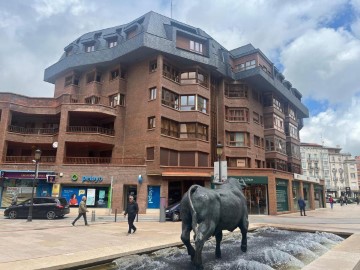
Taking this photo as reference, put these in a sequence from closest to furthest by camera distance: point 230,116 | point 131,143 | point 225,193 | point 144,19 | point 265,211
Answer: point 225,193 < point 265,211 < point 131,143 < point 144,19 < point 230,116

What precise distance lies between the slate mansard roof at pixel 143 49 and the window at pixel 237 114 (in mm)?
4353

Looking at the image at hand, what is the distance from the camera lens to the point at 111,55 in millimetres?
36688

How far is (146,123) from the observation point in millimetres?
33656

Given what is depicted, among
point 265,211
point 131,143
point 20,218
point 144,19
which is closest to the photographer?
point 20,218

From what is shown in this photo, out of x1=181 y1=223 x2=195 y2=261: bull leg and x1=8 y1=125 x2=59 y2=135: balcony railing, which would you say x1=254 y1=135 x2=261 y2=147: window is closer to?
x1=8 y1=125 x2=59 y2=135: balcony railing

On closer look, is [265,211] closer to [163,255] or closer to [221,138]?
[221,138]

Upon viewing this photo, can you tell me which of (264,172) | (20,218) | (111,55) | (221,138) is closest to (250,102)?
(221,138)

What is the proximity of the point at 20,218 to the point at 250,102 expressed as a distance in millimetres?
30769

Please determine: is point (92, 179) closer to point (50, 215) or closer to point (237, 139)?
point (50, 215)

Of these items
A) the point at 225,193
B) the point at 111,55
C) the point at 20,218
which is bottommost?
the point at 20,218

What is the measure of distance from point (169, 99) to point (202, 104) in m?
4.52

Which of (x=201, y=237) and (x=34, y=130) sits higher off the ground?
(x=34, y=130)

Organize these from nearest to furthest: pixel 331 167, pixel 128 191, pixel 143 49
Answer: pixel 128 191
pixel 143 49
pixel 331 167

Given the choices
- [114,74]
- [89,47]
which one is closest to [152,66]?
[114,74]
